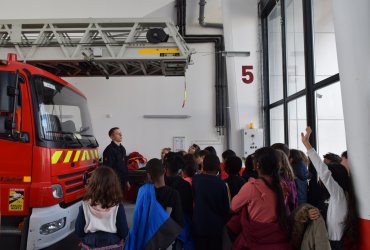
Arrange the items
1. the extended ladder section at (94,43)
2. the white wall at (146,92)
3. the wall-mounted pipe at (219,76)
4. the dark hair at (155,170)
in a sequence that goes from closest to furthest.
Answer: the dark hair at (155,170)
the extended ladder section at (94,43)
the white wall at (146,92)
the wall-mounted pipe at (219,76)

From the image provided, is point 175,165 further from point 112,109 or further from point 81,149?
point 112,109

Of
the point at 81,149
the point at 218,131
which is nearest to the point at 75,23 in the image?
the point at 81,149

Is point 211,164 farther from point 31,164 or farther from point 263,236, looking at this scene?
point 31,164

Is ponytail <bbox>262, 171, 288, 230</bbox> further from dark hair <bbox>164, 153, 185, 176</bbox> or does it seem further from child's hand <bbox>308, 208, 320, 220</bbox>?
dark hair <bbox>164, 153, 185, 176</bbox>

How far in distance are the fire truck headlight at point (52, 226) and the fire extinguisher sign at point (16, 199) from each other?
29 cm

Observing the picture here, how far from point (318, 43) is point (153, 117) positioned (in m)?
5.07

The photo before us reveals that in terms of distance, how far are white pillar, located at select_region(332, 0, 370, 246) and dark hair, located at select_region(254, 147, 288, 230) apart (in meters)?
0.59

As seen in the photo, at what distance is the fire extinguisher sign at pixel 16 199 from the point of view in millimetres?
3223

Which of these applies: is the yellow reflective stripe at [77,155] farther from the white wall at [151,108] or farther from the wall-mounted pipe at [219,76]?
the wall-mounted pipe at [219,76]

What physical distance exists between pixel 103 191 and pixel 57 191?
1047 millimetres

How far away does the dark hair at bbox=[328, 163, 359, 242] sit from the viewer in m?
2.54

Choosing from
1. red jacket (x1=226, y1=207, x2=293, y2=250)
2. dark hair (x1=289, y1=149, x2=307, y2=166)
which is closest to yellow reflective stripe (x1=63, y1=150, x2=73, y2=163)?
red jacket (x1=226, y1=207, x2=293, y2=250)

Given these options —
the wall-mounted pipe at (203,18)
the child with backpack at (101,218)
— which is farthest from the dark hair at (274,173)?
the wall-mounted pipe at (203,18)

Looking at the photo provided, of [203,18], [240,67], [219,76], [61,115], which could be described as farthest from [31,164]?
[203,18]
